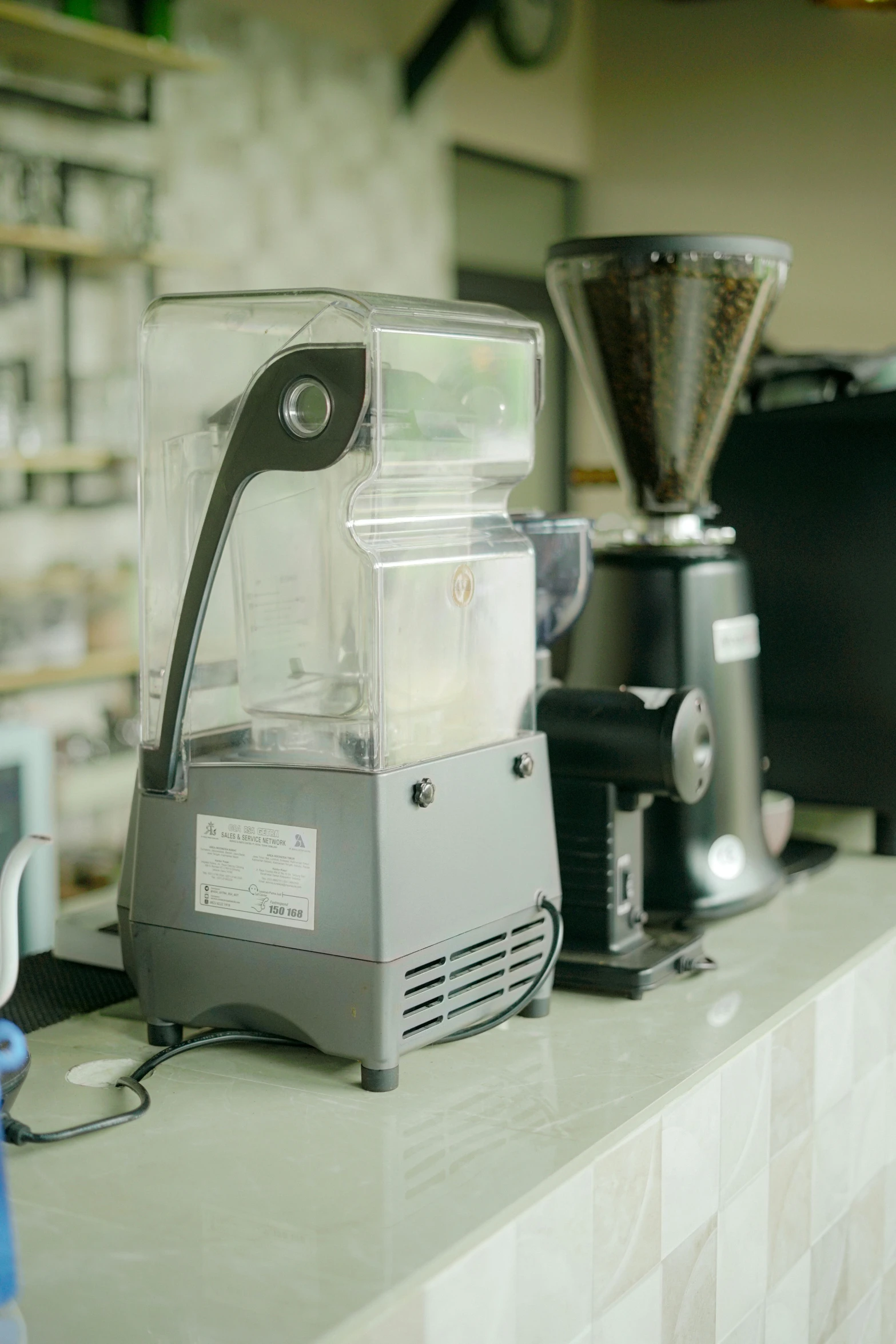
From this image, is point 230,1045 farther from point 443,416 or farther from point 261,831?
point 443,416

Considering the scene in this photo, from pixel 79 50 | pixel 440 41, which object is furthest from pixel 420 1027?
pixel 440 41

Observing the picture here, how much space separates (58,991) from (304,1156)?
0.35m

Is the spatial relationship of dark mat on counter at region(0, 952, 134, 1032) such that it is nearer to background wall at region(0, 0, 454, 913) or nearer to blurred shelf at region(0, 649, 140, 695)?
blurred shelf at region(0, 649, 140, 695)

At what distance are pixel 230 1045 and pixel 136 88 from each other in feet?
11.1

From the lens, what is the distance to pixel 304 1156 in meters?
0.78

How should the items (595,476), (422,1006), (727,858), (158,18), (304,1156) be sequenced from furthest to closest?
1. (158,18)
2. (595,476)
3. (727,858)
4. (422,1006)
5. (304,1156)

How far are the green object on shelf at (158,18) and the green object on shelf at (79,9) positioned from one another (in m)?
0.21

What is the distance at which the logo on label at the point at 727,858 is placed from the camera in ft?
4.03

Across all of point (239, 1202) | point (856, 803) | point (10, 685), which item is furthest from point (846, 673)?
point (10, 685)

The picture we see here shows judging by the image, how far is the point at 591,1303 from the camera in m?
0.79

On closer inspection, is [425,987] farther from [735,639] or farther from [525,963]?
[735,639]

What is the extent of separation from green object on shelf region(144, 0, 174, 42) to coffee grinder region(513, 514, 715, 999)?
297cm

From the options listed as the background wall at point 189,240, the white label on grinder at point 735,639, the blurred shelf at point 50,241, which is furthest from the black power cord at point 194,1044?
the blurred shelf at point 50,241

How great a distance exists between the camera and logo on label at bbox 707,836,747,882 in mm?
1228
